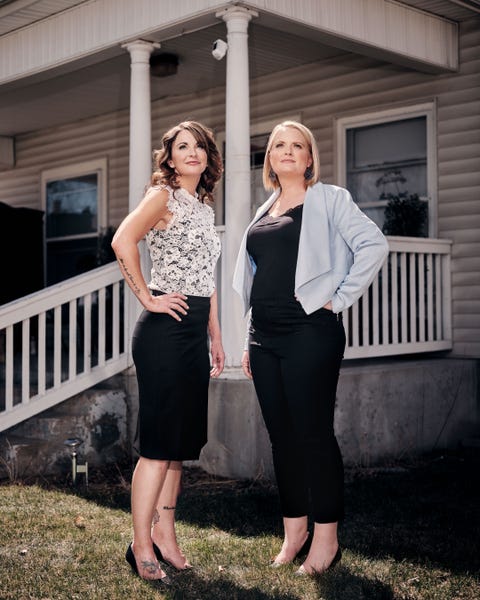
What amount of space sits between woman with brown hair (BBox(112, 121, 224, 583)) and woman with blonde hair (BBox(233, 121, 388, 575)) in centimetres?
26

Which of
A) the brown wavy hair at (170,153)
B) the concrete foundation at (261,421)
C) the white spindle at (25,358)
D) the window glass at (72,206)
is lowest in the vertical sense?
the concrete foundation at (261,421)

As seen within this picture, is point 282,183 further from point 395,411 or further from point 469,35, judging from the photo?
point 469,35

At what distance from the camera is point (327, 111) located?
28.2 ft

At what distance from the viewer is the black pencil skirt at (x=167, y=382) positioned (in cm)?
362

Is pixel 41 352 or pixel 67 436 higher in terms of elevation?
pixel 41 352

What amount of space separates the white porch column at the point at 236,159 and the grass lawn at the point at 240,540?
1.05 metres

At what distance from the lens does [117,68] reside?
27.9 feet

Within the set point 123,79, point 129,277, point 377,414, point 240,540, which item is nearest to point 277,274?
point 129,277

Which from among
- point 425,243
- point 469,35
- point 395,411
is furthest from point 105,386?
point 469,35

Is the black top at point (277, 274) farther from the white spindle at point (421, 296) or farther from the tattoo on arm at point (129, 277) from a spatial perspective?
the white spindle at point (421, 296)

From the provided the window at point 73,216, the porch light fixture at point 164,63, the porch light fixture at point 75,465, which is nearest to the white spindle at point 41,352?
A: the porch light fixture at point 75,465

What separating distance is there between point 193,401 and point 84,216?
7945 mm

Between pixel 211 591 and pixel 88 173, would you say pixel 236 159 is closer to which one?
pixel 211 591

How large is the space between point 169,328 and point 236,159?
2.55m
